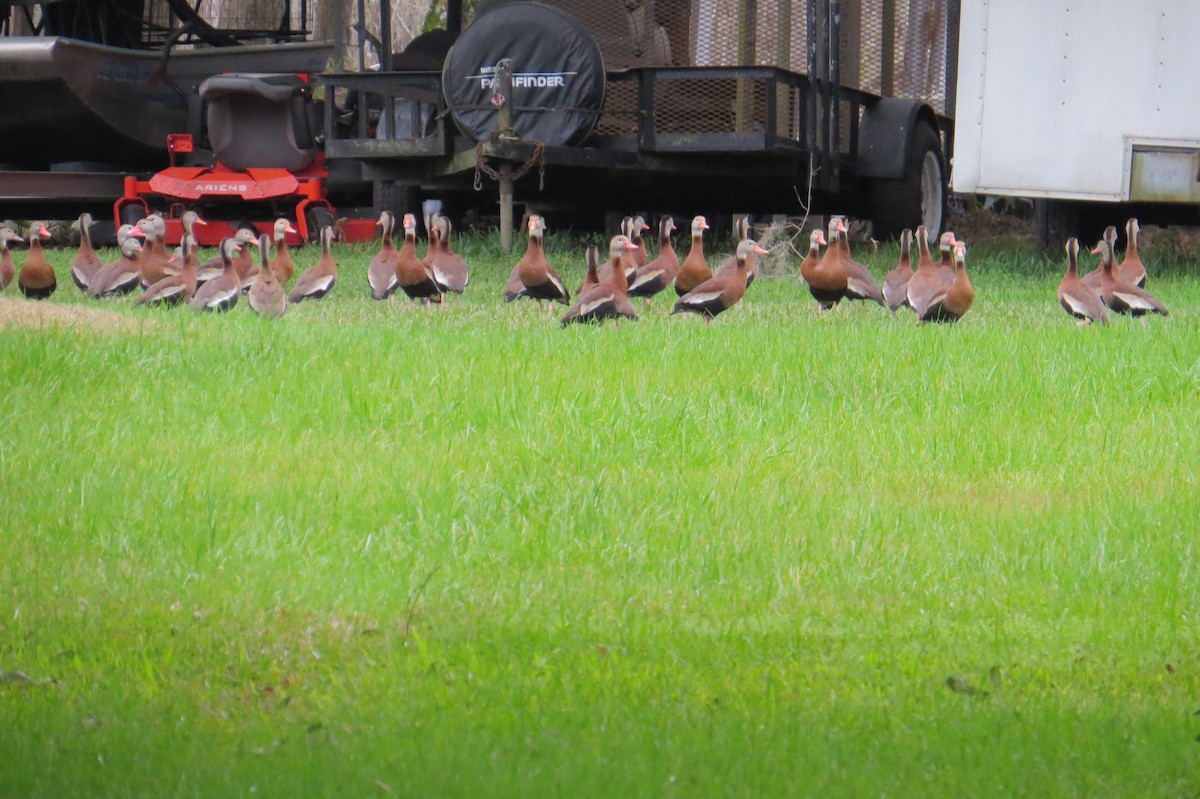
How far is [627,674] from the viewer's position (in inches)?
164

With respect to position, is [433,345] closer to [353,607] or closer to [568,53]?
[353,607]

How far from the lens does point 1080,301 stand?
10977 mm

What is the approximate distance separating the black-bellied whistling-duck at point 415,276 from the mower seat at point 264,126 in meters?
5.63

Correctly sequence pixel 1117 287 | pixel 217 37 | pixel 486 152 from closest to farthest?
pixel 1117 287
pixel 486 152
pixel 217 37

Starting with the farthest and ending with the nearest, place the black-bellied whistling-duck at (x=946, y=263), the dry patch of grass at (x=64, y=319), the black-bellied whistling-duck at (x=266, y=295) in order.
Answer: the black-bellied whistling-duck at (x=946, y=263) < the black-bellied whistling-duck at (x=266, y=295) < the dry patch of grass at (x=64, y=319)

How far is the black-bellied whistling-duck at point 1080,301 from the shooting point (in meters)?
10.8

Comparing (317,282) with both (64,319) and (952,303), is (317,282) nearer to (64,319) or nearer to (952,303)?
(64,319)

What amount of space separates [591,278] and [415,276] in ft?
4.89

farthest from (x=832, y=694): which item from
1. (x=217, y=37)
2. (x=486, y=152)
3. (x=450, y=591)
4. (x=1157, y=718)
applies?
(x=217, y=37)

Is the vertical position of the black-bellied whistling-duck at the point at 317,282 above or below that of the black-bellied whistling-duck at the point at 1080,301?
below

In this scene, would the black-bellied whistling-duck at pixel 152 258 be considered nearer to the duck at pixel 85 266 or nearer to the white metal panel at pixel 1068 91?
the duck at pixel 85 266

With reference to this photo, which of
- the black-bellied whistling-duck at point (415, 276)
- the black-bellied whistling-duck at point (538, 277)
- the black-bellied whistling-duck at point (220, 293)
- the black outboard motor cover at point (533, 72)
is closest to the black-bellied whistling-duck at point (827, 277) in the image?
the black-bellied whistling-duck at point (538, 277)

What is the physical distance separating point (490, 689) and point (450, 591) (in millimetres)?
782

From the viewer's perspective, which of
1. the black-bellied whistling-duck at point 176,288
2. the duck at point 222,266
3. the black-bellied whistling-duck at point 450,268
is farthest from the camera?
the black-bellied whistling-duck at point 450,268
